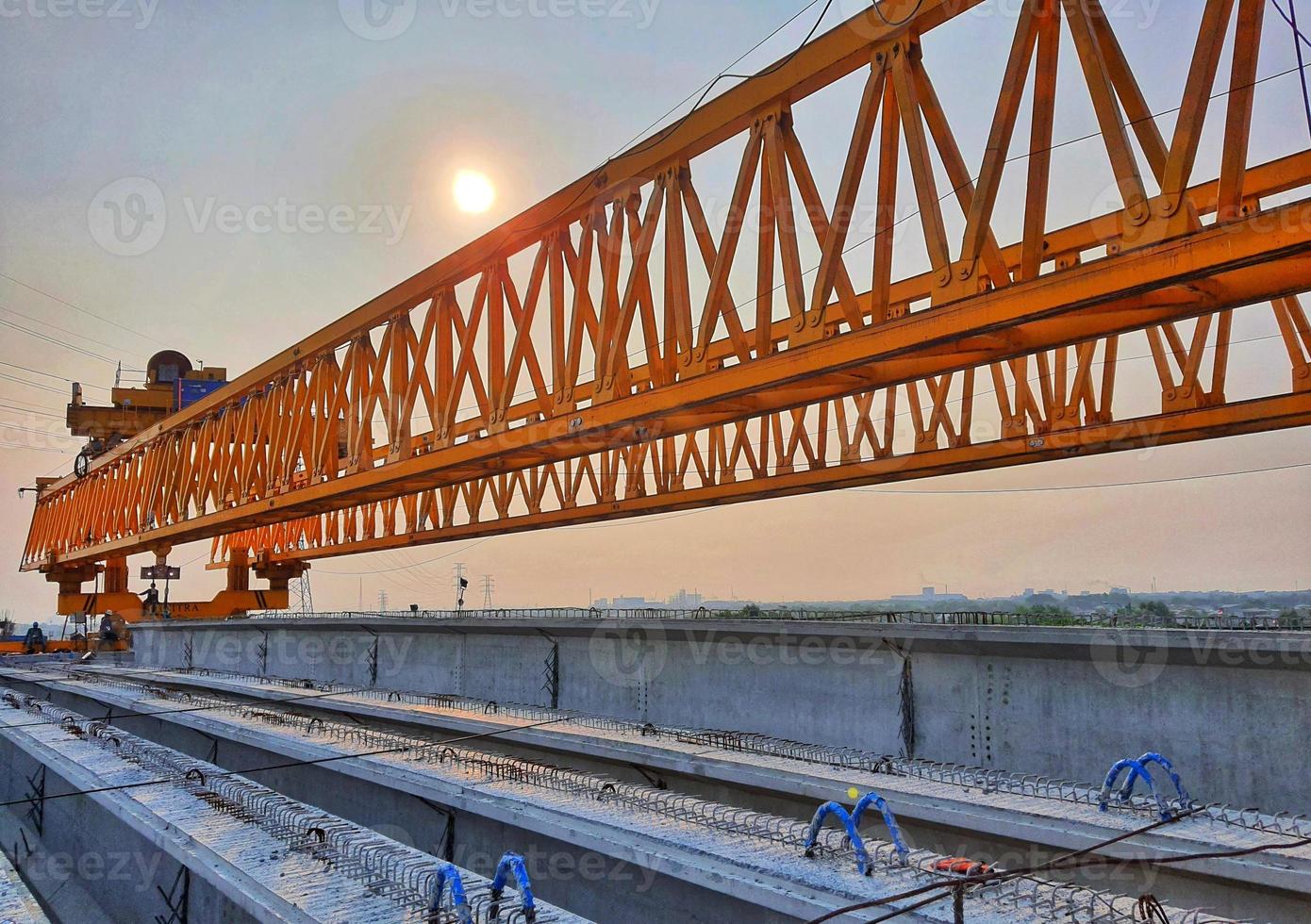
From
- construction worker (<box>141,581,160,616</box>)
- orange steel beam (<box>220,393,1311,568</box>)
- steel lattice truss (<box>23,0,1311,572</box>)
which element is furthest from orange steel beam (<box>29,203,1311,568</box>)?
construction worker (<box>141,581,160,616</box>)

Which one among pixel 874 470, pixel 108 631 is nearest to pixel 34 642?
pixel 108 631

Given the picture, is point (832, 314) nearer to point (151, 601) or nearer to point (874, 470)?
point (874, 470)

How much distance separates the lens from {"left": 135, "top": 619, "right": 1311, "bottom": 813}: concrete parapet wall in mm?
8914

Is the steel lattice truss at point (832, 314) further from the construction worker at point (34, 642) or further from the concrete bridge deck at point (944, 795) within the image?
the construction worker at point (34, 642)

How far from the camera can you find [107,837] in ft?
A: 35.0

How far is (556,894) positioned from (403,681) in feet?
42.0

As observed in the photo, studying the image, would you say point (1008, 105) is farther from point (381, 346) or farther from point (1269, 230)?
point (381, 346)

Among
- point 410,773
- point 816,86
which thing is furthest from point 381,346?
point 816,86

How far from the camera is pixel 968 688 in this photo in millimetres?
10875

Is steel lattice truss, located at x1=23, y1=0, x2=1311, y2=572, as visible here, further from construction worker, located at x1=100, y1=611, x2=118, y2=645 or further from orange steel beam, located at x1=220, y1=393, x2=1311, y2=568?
construction worker, located at x1=100, y1=611, x2=118, y2=645

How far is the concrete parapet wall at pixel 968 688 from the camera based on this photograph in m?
8.91

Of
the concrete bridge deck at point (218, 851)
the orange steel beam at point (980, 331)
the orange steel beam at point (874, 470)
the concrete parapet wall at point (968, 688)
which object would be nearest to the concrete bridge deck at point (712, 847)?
the concrete bridge deck at point (218, 851)

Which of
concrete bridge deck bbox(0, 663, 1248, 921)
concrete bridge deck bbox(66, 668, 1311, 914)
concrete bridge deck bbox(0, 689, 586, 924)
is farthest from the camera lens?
concrete bridge deck bbox(66, 668, 1311, 914)

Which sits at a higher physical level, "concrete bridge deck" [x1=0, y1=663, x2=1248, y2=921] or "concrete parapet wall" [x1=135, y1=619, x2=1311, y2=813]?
"concrete parapet wall" [x1=135, y1=619, x2=1311, y2=813]
